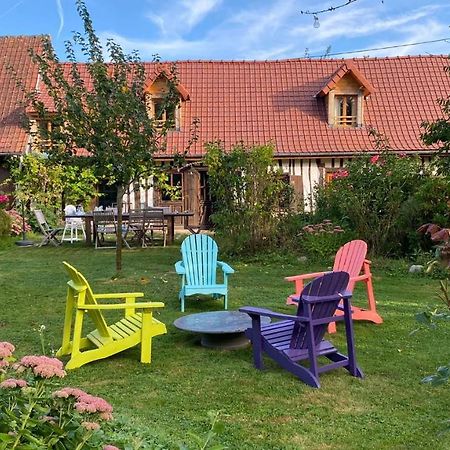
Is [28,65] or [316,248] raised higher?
[28,65]

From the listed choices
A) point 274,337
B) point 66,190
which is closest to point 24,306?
point 274,337

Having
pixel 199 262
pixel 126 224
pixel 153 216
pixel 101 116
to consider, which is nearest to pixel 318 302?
pixel 199 262

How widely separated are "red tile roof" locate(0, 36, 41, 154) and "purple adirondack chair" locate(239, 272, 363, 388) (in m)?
14.8

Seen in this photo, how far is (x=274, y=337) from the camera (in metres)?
4.80

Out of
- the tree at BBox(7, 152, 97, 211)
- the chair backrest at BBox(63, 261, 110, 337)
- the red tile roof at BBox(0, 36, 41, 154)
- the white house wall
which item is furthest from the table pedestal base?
the red tile roof at BBox(0, 36, 41, 154)

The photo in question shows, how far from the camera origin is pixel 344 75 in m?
18.3

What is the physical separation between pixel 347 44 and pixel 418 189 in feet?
53.8

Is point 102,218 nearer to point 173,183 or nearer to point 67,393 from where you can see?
point 173,183

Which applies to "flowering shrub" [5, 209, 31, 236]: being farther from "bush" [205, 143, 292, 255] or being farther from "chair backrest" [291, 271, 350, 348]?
"chair backrest" [291, 271, 350, 348]

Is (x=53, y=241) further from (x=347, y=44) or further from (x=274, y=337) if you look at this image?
(x=347, y=44)

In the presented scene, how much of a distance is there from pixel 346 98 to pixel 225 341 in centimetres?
1498

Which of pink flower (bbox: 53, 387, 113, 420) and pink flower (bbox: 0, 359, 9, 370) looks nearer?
pink flower (bbox: 53, 387, 113, 420)

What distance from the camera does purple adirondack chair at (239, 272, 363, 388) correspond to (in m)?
4.29

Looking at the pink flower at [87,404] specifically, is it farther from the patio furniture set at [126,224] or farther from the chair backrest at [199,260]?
the patio furniture set at [126,224]
